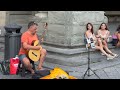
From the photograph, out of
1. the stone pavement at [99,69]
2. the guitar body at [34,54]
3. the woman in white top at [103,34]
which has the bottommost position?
the stone pavement at [99,69]

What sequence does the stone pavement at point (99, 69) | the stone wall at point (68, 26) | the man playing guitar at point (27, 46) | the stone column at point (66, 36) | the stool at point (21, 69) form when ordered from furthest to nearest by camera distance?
1. the stone wall at point (68, 26)
2. the stone column at point (66, 36)
3. the stone pavement at point (99, 69)
4. the stool at point (21, 69)
5. the man playing guitar at point (27, 46)

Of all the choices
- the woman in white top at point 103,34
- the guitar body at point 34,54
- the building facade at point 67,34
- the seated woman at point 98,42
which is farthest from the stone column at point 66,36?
the guitar body at point 34,54

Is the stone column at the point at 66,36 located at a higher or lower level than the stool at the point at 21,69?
higher

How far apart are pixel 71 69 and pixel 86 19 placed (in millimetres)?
1795

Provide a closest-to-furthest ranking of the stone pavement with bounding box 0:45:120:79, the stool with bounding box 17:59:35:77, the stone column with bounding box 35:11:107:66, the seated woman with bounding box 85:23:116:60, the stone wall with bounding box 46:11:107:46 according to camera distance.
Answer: the stool with bounding box 17:59:35:77 < the stone pavement with bounding box 0:45:120:79 < the stone column with bounding box 35:11:107:66 < the stone wall with bounding box 46:11:107:46 < the seated woman with bounding box 85:23:116:60

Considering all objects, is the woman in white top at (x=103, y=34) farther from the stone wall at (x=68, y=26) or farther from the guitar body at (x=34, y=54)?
the guitar body at (x=34, y=54)

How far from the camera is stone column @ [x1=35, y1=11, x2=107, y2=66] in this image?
322 inches

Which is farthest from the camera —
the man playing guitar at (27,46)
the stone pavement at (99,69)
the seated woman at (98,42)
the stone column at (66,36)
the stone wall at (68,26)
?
the seated woman at (98,42)

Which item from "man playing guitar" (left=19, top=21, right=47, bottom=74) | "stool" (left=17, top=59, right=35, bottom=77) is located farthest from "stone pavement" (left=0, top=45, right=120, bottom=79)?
"man playing guitar" (left=19, top=21, right=47, bottom=74)

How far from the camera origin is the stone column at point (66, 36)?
817 centimetres

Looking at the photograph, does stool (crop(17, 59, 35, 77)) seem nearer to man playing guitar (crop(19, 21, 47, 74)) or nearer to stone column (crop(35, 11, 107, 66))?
man playing guitar (crop(19, 21, 47, 74))

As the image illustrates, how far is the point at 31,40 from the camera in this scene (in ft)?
22.7
